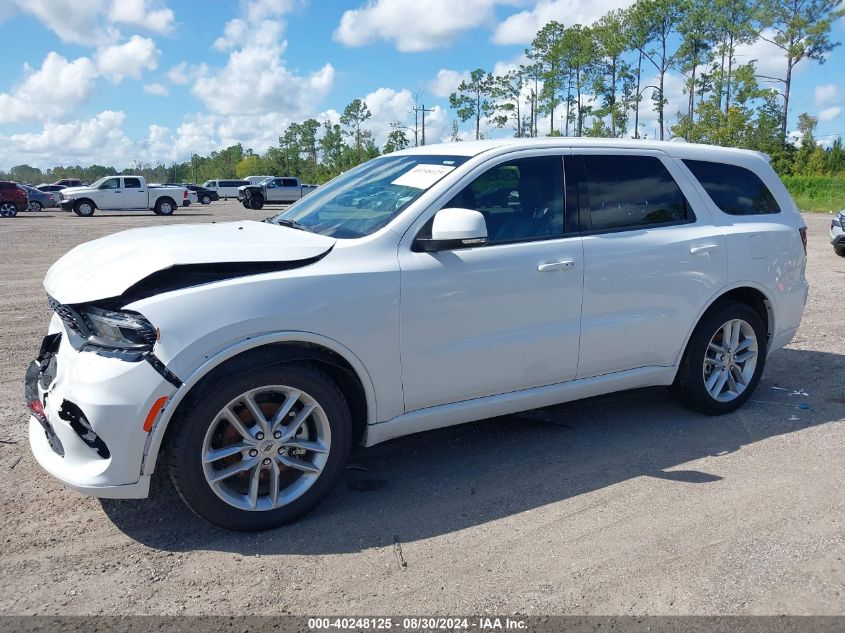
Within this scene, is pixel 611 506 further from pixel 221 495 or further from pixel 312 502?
pixel 221 495

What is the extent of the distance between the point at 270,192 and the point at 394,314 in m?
40.7

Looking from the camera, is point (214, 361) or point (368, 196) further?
point (368, 196)

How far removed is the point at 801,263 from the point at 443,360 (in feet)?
10.5

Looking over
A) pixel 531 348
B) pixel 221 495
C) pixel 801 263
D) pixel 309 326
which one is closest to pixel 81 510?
pixel 221 495

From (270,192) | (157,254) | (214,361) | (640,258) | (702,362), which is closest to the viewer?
(214,361)

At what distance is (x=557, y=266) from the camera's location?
4.15m

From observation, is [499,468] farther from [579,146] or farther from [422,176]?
[579,146]

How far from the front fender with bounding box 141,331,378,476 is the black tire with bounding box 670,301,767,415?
2566mm

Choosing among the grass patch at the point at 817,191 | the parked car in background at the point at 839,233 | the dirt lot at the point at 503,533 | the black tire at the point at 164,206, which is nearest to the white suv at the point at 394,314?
the dirt lot at the point at 503,533

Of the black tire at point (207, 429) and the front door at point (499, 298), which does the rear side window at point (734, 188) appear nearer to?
the front door at point (499, 298)

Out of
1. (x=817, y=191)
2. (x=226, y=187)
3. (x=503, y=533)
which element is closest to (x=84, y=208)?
(x=226, y=187)

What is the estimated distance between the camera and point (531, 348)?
162 inches

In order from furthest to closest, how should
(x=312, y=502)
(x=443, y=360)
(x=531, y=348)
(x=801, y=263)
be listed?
(x=801, y=263) → (x=531, y=348) → (x=443, y=360) → (x=312, y=502)

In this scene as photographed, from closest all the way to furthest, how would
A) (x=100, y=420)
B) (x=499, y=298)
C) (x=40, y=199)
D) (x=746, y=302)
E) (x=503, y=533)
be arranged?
(x=100, y=420)
(x=503, y=533)
(x=499, y=298)
(x=746, y=302)
(x=40, y=199)
